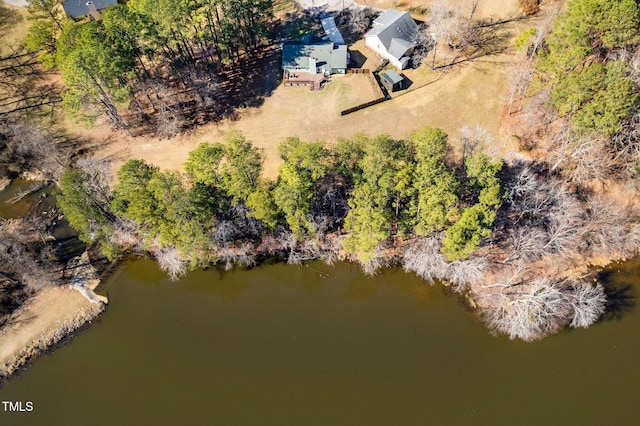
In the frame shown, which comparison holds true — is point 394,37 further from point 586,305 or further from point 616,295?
point 616,295

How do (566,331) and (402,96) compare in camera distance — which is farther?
(402,96)

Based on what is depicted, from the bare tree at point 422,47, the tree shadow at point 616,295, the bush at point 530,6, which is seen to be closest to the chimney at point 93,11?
the bare tree at point 422,47

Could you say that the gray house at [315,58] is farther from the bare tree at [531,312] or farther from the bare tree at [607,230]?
the bare tree at [531,312]

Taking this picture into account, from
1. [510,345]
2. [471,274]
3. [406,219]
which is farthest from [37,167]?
[510,345]

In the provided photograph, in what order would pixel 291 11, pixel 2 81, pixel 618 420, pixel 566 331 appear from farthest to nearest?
pixel 291 11, pixel 2 81, pixel 566 331, pixel 618 420

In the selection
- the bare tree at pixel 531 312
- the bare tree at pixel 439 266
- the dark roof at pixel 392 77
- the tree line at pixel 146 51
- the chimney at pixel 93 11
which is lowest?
the bare tree at pixel 531 312

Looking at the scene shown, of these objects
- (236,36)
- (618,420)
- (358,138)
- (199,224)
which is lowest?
(618,420)

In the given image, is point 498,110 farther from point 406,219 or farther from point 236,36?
point 236,36
